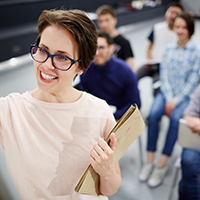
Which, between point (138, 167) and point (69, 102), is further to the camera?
point (138, 167)

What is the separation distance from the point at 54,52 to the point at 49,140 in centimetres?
32

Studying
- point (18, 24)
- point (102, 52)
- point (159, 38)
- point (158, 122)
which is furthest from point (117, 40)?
point (18, 24)

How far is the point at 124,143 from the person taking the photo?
811 millimetres

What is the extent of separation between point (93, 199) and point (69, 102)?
39cm

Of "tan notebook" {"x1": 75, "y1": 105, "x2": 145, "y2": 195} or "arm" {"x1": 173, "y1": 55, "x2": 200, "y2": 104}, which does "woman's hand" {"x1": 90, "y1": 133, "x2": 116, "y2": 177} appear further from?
"arm" {"x1": 173, "y1": 55, "x2": 200, "y2": 104}

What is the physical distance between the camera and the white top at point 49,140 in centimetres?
79

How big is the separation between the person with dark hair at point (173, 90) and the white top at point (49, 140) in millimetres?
1403

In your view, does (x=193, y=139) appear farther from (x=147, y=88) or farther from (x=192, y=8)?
(x=192, y=8)

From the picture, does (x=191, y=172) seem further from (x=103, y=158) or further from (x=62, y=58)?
(x=62, y=58)

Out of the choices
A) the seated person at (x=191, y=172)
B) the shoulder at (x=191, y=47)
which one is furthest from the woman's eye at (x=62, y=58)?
the shoulder at (x=191, y=47)

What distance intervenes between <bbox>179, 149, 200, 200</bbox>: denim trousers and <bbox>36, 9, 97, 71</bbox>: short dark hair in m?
1.11

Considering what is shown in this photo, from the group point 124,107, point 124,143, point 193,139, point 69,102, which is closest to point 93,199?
point 124,143

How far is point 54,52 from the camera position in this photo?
2.49ft

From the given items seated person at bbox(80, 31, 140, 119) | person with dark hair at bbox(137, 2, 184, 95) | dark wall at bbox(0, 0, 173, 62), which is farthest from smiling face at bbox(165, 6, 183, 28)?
dark wall at bbox(0, 0, 173, 62)
